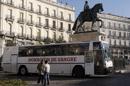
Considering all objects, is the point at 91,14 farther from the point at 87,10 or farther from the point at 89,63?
the point at 89,63

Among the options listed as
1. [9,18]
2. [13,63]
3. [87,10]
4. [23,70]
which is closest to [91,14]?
[87,10]

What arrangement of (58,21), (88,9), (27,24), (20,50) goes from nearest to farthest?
(20,50) < (88,9) < (27,24) < (58,21)

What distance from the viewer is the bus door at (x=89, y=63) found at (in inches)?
1065

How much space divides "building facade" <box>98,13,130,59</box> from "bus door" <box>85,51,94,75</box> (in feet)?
242

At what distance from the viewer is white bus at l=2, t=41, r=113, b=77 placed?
2709 centimetres

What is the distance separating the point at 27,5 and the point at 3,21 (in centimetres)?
835

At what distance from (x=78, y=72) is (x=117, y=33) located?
78771 mm

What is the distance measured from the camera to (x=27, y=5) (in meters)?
73.8

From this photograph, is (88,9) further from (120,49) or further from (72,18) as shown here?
(120,49)

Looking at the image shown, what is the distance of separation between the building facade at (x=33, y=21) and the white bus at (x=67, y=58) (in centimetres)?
3216

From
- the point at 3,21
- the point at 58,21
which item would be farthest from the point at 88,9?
the point at 58,21

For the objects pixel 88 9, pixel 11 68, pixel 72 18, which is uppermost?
pixel 72 18

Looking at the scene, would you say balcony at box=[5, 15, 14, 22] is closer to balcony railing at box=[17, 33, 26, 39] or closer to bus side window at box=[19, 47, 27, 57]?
balcony railing at box=[17, 33, 26, 39]

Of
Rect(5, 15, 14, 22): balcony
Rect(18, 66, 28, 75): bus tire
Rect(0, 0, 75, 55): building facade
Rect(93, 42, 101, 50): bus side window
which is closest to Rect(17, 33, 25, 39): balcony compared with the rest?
Rect(0, 0, 75, 55): building facade
